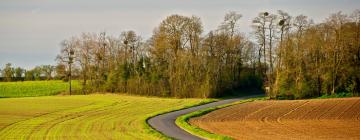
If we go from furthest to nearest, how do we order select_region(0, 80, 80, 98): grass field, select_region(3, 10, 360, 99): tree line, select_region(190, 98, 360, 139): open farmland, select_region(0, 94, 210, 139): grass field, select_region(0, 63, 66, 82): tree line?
select_region(0, 63, 66, 82): tree line
select_region(0, 80, 80, 98): grass field
select_region(3, 10, 360, 99): tree line
select_region(0, 94, 210, 139): grass field
select_region(190, 98, 360, 139): open farmland

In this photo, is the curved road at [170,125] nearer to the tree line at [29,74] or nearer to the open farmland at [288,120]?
the open farmland at [288,120]

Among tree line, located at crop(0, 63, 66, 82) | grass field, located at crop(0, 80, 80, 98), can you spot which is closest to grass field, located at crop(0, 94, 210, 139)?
grass field, located at crop(0, 80, 80, 98)

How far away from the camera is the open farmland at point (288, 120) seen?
38.6 m

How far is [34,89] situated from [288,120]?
74.5m

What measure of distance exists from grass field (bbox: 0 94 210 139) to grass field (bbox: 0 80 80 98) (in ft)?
88.4

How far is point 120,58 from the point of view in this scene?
10244cm

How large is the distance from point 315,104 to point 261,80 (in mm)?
40900

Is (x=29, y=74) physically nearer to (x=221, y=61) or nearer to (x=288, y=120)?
(x=221, y=61)

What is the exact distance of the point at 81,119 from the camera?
182 ft

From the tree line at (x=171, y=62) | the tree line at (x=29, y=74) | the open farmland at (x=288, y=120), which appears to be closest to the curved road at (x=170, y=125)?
the open farmland at (x=288, y=120)

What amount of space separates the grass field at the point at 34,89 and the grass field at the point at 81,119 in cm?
2695

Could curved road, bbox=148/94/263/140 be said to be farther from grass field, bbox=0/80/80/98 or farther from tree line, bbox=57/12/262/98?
grass field, bbox=0/80/80/98

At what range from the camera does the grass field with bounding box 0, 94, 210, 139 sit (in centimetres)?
4159

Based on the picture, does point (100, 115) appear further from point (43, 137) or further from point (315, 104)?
point (315, 104)
